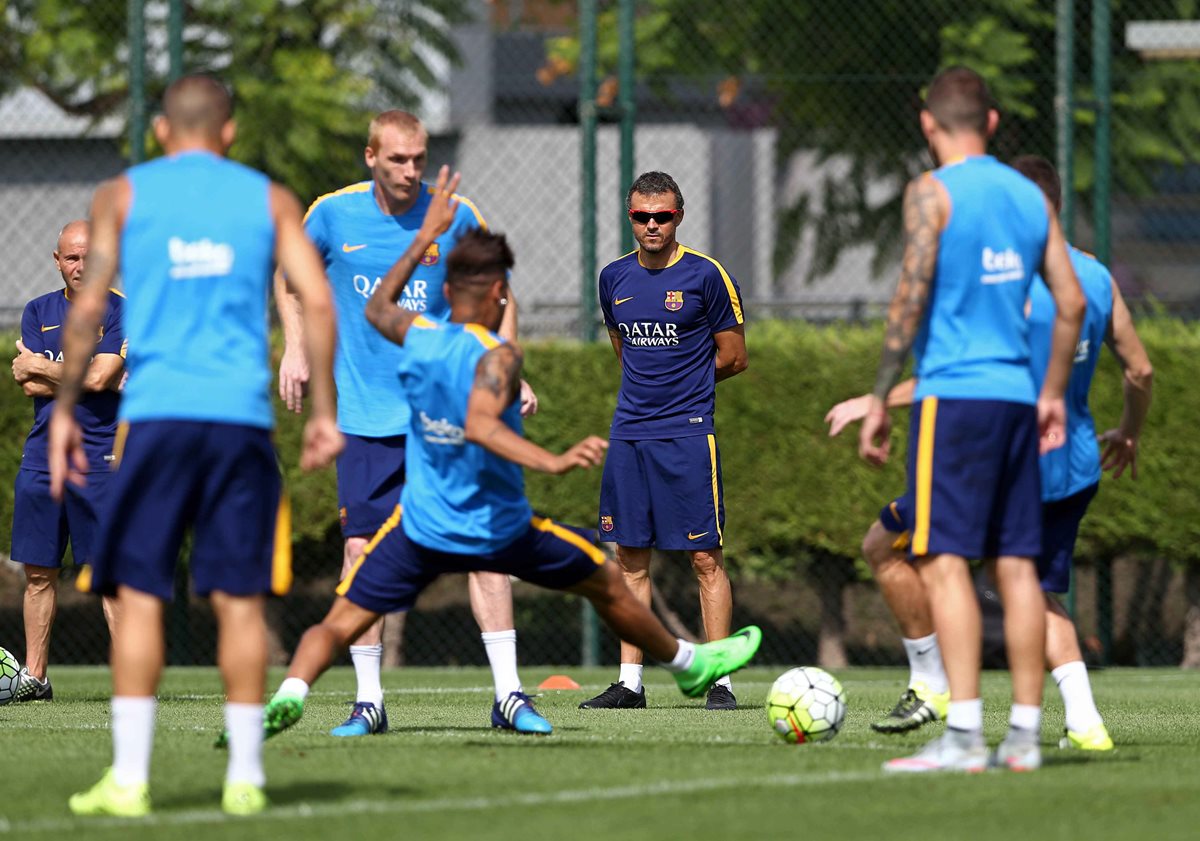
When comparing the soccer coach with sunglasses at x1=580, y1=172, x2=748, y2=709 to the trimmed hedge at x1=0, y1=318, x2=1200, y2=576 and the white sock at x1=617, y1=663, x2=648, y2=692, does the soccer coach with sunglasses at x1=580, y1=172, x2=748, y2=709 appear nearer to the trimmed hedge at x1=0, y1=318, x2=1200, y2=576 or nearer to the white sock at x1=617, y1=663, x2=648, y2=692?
the white sock at x1=617, y1=663, x2=648, y2=692

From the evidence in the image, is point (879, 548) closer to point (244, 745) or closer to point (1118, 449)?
point (1118, 449)

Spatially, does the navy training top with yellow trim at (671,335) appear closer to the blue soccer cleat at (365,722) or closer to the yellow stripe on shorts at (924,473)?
the blue soccer cleat at (365,722)

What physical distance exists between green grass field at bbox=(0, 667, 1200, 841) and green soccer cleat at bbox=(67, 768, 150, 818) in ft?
0.19

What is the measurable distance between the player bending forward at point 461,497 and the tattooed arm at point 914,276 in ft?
3.16

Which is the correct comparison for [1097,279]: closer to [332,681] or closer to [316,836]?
[316,836]

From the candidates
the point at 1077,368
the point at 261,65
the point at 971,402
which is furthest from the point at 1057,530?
the point at 261,65

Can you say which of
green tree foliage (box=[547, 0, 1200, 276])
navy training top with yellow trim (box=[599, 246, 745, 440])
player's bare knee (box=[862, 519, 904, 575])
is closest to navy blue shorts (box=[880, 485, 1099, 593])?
player's bare knee (box=[862, 519, 904, 575])

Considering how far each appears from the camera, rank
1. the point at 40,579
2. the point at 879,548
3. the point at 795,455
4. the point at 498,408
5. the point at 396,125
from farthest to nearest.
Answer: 1. the point at 795,455
2. the point at 40,579
3. the point at 396,125
4. the point at 879,548
5. the point at 498,408

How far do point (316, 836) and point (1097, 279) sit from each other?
3629mm

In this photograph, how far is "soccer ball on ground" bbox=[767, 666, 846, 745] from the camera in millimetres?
6918

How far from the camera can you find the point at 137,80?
556 inches

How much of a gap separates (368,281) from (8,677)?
126 inches

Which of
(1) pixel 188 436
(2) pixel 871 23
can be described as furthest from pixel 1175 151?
(1) pixel 188 436

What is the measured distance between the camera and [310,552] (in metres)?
13.7
